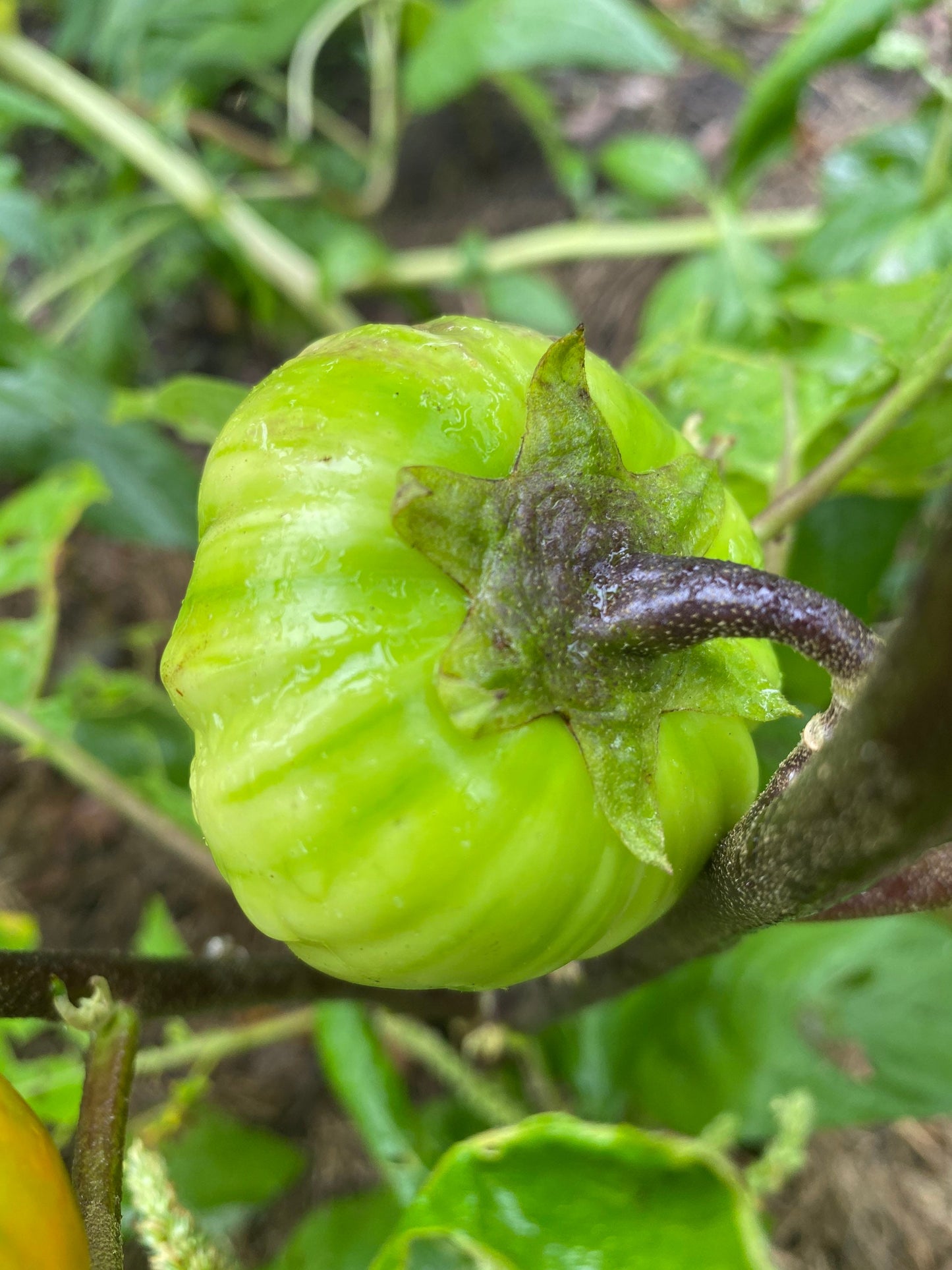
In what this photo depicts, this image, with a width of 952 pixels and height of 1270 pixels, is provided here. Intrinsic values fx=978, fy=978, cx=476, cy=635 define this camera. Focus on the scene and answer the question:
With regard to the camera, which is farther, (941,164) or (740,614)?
(941,164)

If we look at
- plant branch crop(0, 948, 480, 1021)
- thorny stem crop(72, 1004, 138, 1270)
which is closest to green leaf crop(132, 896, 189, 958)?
plant branch crop(0, 948, 480, 1021)

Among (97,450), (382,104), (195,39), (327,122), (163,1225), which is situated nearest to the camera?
(163,1225)

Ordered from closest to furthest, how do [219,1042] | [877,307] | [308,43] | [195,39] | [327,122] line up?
[877,307] → [219,1042] → [195,39] → [308,43] → [327,122]

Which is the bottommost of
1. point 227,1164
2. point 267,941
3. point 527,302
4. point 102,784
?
point 227,1164

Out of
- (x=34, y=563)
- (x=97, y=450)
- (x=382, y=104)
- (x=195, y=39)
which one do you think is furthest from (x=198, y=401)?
(x=382, y=104)

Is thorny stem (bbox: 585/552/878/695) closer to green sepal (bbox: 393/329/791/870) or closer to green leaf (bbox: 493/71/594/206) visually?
green sepal (bbox: 393/329/791/870)

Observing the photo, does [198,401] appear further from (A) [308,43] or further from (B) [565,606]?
(A) [308,43]

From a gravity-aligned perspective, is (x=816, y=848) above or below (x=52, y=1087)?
above

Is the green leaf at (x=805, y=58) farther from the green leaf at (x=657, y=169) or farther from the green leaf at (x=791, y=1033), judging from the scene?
the green leaf at (x=791, y=1033)
